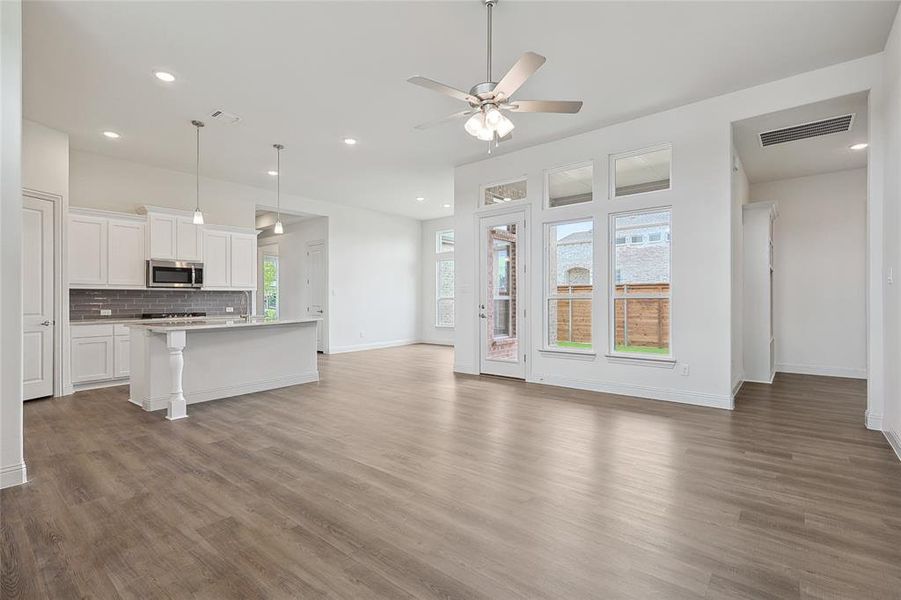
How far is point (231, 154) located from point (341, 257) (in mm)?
3567

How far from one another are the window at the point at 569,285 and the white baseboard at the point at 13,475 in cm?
512

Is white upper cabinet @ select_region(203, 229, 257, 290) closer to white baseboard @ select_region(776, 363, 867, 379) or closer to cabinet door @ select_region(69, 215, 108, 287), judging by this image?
cabinet door @ select_region(69, 215, 108, 287)

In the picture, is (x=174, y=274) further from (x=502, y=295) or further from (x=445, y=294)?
(x=445, y=294)

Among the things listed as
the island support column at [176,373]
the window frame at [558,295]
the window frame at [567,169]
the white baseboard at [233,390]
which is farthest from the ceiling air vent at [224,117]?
the window frame at [558,295]

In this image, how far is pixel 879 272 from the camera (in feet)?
12.3

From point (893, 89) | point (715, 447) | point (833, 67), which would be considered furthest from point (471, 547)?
point (833, 67)

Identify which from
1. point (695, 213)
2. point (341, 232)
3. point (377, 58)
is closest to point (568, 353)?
point (695, 213)

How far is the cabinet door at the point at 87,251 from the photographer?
5520 millimetres

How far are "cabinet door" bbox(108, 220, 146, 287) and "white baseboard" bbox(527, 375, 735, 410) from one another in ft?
19.0

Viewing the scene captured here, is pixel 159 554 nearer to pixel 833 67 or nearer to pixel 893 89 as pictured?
pixel 893 89

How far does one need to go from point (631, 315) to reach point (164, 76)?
5.46 metres

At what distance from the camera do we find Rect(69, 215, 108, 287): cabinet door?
18.1 ft

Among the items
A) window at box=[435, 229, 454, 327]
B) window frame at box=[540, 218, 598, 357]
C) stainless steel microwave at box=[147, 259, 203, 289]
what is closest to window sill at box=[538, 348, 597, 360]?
window frame at box=[540, 218, 598, 357]

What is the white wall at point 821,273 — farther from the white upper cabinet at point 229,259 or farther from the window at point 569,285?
the white upper cabinet at point 229,259
